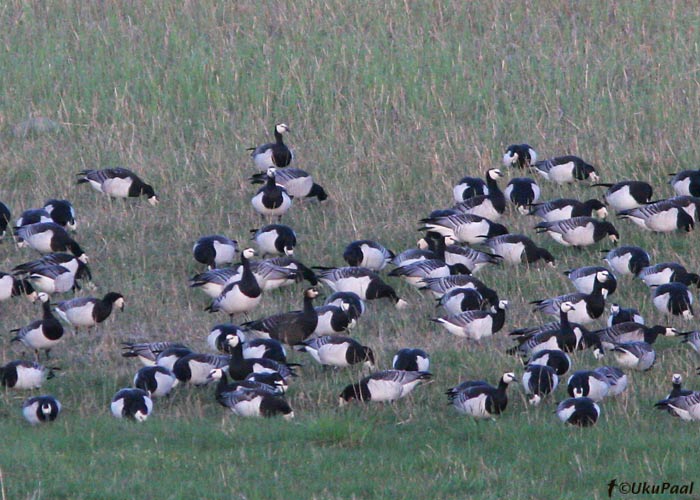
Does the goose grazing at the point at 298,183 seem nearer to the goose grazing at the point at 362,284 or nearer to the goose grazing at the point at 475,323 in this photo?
the goose grazing at the point at 362,284

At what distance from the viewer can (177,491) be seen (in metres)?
7.92

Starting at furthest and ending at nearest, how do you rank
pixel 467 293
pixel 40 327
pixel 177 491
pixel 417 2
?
pixel 417 2, pixel 467 293, pixel 40 327, pixel 177 491

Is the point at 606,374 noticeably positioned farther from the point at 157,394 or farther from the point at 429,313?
the point at 157,394

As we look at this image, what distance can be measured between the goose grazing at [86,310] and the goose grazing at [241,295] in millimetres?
1077

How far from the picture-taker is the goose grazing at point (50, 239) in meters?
14.1

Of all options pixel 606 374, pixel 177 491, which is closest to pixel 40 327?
pixel 177 491

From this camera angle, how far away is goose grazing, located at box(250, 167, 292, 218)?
15.3 m

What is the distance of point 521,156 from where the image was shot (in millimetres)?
16859

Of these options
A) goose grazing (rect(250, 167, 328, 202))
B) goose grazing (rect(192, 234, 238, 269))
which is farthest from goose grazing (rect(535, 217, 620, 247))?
goose grazing (rect(192, 234, 238, 269))

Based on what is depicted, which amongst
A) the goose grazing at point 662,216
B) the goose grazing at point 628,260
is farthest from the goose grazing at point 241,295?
the goose grazing at point 662,216

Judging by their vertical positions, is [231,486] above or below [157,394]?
below

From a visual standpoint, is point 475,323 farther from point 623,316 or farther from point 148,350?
point 148,350

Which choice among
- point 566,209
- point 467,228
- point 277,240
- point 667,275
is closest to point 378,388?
point 667,275

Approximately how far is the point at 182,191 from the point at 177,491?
914 centimetres
